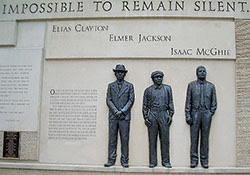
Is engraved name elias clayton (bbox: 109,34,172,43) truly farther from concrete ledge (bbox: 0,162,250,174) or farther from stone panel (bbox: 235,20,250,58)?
concrete ledge (bbox: 0,162,250,174)

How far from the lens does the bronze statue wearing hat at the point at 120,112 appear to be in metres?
6.95

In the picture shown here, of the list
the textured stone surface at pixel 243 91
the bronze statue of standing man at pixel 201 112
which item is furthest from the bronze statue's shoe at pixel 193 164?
the textured stone surface at pixel 243 91

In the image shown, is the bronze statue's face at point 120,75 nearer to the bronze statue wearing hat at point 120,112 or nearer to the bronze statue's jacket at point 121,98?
the bronze statue wearing hat at point 120,112

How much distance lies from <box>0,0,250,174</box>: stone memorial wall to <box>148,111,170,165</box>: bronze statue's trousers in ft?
0.59

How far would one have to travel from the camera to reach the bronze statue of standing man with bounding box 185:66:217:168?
6.87 m

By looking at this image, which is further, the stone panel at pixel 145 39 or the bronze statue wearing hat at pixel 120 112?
the stone panel at pixel 145 39

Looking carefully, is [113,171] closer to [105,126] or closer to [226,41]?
[105,126]

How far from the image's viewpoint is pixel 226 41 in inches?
289

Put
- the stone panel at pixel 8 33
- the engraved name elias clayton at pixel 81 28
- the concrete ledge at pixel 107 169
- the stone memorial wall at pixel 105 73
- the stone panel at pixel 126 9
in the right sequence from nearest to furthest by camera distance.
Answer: the concrete ledge at pixel 107 169 → the stone memorial wall at pixel 105 73 → the stone panel at pixel 126 9 → the engraved name elias clayton at pixel 81 28 → the stone panel at pixel 8 33

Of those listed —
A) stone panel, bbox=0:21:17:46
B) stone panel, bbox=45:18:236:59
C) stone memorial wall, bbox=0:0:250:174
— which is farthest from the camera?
stone panel, bbox=0:21:17:46

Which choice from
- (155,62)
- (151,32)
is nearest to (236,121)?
(155,62)

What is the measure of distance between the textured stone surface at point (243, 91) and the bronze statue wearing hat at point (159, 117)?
5.68 feet

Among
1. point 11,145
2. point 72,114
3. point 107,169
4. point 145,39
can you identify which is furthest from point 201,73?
point 11,145

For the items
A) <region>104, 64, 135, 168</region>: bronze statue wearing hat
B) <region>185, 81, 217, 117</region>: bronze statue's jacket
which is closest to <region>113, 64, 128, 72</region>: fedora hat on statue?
<region>104, 64, 135, 168</region>: bronze statue wearing hat
